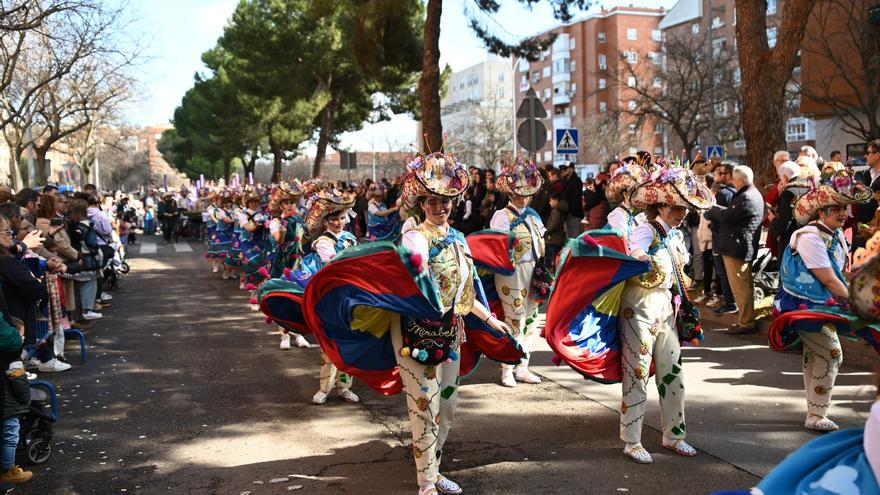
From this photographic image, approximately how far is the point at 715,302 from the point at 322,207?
6.32 meters

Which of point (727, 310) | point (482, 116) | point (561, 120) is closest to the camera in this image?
point (727, 310)

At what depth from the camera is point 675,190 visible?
5.58 meters

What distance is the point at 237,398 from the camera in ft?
25.4

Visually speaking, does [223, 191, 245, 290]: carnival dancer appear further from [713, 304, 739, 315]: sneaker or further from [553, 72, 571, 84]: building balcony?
[553, 72, 571, 84]: building balcony

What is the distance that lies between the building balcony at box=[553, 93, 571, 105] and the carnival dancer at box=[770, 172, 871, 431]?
85.1 meters

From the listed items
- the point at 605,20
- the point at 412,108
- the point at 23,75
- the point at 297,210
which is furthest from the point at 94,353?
the point at 605,20

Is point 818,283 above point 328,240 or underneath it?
underneath

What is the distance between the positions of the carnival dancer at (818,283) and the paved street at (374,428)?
43cm

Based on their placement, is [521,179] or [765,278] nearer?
[521,179]

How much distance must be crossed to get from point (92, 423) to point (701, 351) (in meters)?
6.22

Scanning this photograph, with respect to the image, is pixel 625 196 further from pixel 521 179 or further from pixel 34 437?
pixel 34 437

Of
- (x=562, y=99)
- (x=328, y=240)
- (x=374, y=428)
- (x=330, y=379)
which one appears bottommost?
(x=374, y=428)

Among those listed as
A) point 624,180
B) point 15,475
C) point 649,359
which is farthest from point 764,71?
point 15,475

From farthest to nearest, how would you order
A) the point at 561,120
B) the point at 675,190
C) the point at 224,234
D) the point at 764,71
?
the point at 561,120 → the point at 224,234 → the point at 764,71 → the point at 675,190
